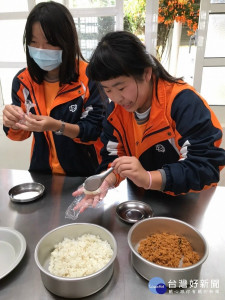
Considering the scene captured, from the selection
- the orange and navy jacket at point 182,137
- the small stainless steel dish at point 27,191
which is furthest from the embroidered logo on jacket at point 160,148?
the small stainless steel dish at point 27,191

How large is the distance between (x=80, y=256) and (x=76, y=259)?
0.07ft

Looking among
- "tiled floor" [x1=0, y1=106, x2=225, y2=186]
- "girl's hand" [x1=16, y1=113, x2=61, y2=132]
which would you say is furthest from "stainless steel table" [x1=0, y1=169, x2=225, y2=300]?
"tiled floor" [x1=0, y1=106, x2=225, y2=186]

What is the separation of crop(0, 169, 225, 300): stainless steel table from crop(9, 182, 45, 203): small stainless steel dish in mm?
30

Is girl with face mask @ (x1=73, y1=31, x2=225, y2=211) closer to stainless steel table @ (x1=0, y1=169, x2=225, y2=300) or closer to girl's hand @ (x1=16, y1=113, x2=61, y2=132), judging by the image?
stainless steel table @ (x1=0, y1=169, x2=225, y2=300)

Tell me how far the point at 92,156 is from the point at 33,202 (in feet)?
1.82

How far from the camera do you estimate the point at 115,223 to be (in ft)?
3.40

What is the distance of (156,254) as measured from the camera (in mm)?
797

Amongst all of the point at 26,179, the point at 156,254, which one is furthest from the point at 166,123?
the point at 26,179

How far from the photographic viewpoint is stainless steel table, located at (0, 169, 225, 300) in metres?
0.74

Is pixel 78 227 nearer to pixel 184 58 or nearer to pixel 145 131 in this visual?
pixel 145 131

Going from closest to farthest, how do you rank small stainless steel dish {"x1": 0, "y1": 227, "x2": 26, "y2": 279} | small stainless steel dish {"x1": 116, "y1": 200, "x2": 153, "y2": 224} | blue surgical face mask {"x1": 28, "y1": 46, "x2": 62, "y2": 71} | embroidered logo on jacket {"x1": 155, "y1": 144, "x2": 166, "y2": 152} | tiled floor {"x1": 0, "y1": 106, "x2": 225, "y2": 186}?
small stainless steel dish {"x1": 0, "y1": 227, "x2": 26, "y2": 279}
small stainless steel dish {"x1": 116, "y1": 200, "x2": 153, "y2": 224}
embroidered logo on jacket {"x1": 155, "y1": 144, "x2": 166, "y2": 152}
blue surgical face mask {"x1": 28, "y1": 46, "x2": 62, "y2": 71}
tiled floor {"x1": 0, "y1": 106, "x2": 225, "y2": 186}

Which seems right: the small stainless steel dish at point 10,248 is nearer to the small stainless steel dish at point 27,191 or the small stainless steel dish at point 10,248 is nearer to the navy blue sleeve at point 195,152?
the small stainless steel dish at point 27,191

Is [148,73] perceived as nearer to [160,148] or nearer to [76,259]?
[160,148]

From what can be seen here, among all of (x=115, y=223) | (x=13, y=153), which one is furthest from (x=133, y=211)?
(x=13, y=153)
